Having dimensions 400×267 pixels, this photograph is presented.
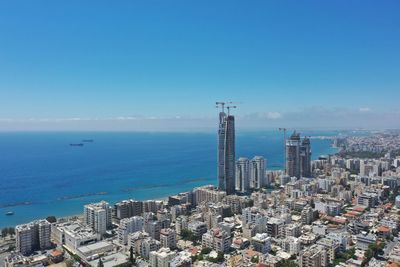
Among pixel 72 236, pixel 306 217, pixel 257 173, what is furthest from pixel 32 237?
pixel 257 173

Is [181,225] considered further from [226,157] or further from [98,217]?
[226,157]

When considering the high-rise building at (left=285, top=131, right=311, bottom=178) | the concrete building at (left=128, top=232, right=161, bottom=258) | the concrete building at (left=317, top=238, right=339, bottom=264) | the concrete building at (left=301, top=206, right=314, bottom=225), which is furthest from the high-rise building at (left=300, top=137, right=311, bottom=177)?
the concrete building at (left=128, top=232, right=161, bottom=258)

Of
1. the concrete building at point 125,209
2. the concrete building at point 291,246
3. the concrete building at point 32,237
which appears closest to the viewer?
the concrete building at point 291,246

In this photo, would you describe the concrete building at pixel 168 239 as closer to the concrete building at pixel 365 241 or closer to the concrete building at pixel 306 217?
the concrete building at pixel 306 217

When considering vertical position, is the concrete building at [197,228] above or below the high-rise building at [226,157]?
below

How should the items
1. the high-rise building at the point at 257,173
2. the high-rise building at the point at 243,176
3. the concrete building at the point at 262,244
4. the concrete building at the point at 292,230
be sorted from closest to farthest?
the concrete building at the point at 262,244 → the concrete building at the point at 292,230 → the high-rise building at the point at 243,176 → the high-rise building at the point at 257,173

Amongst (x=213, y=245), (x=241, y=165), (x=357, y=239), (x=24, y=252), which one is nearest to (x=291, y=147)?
(x=241, y=165)

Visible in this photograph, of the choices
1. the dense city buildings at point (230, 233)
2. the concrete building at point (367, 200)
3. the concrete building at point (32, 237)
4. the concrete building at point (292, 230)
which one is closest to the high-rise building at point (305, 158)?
the dense city buildings at point (230, 233)
